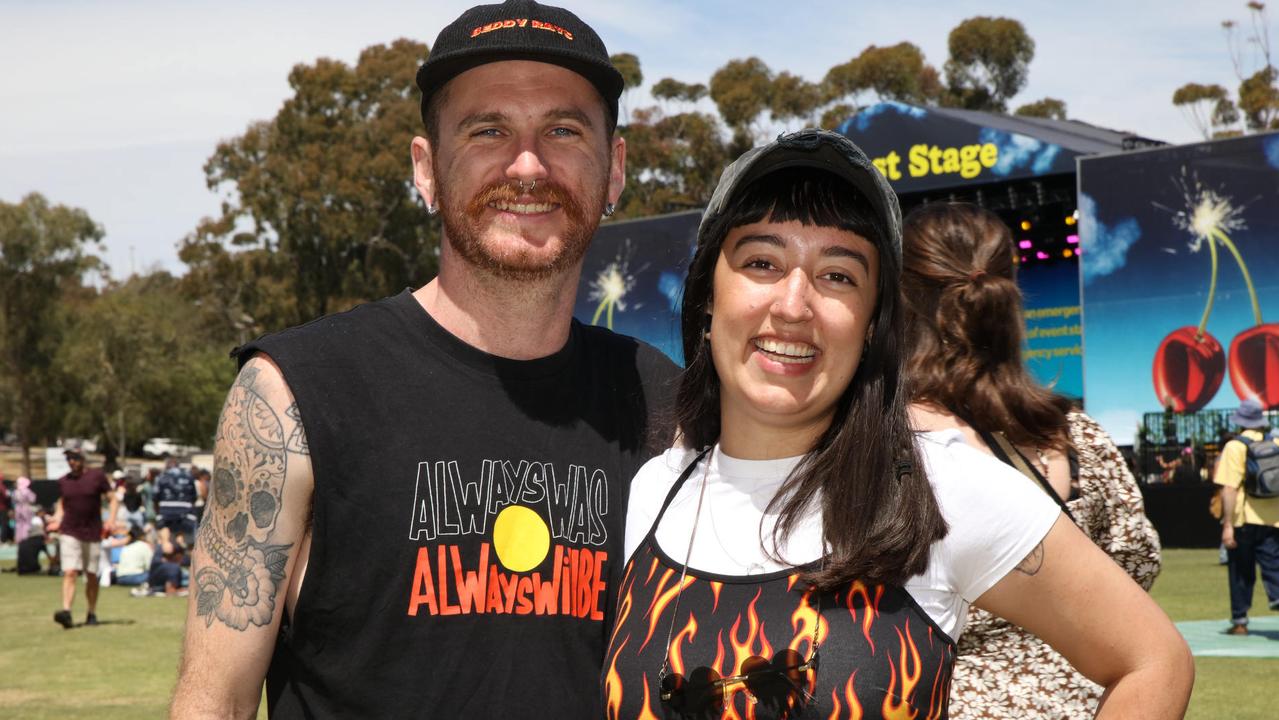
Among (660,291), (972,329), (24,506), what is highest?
(660,291)

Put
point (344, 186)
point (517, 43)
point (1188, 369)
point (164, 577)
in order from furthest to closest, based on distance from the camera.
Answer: point (344, 186), point (1188, 369), point (164, 577), point (517, 43)

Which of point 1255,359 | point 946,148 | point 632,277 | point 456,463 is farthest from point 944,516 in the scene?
point 632,277

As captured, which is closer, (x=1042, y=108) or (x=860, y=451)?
(x=860, y=451)

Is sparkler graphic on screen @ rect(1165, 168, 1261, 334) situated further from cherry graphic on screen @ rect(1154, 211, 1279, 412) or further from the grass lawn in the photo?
the grass lawn

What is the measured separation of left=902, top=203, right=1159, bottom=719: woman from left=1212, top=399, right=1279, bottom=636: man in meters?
9.12

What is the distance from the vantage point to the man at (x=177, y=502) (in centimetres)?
2048

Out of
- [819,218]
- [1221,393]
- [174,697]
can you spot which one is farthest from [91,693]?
[1221,393]

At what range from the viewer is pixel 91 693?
10.7 meters

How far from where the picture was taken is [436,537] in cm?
267

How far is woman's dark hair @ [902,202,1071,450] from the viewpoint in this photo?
3.60m

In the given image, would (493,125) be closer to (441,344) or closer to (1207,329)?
(441,344)

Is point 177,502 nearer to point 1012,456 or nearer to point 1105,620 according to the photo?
point 1012,456

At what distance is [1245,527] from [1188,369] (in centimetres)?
811

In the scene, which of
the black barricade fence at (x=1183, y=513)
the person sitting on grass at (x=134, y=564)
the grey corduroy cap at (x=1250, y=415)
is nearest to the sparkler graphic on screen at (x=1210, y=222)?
the black barricade fence at (x=1183, y=513)
